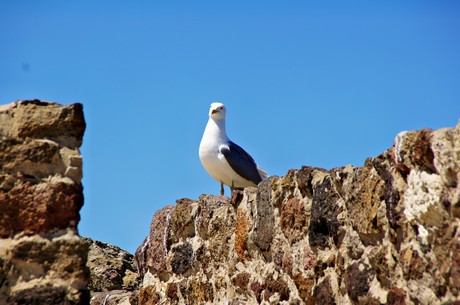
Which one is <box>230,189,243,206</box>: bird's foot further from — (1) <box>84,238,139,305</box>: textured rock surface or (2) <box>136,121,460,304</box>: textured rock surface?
(1) <box>84,238,139,305</box>: textured rock surface

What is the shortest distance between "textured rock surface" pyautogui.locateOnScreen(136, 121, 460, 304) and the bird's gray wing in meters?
0.71

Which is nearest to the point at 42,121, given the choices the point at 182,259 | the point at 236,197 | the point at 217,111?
the point at 236,197

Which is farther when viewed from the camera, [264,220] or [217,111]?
[217,111]

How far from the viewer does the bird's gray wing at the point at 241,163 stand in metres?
7.45

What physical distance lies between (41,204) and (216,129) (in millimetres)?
4209

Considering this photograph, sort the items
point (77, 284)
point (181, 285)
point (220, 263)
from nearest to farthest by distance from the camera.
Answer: point (77, 284), point (220, 263), point (181, 285)

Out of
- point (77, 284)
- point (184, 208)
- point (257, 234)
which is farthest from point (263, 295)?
point (77, 284)

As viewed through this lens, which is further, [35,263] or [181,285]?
[181,285]

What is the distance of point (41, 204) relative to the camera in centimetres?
374

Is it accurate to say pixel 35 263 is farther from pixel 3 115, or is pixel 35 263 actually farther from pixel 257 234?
pixel 257 234

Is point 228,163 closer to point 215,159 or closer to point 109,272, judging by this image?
point 215,159

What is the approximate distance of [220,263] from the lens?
6039 millimetres

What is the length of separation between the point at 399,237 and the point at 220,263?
7.19ft

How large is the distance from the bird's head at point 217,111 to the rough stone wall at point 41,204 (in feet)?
13.7
